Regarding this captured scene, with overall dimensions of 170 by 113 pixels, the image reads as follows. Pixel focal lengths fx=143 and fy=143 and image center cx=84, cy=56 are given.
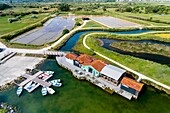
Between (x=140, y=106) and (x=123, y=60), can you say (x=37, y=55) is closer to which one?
(x=123, y=60)

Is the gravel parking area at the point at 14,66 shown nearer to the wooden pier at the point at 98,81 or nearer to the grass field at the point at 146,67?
the wooden pier at the point at 98,81

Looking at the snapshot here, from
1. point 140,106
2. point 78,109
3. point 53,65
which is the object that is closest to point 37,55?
point 53,65

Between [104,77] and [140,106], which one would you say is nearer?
[140,106]

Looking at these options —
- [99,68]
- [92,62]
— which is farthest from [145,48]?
[99,68]

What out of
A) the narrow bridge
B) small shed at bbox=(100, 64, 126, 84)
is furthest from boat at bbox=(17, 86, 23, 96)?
small shed at bbox=(100, 64, 126, 84)

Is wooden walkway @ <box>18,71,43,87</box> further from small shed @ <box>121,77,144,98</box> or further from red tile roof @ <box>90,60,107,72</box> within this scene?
small shed @ <box>121,77,144,98</box>
